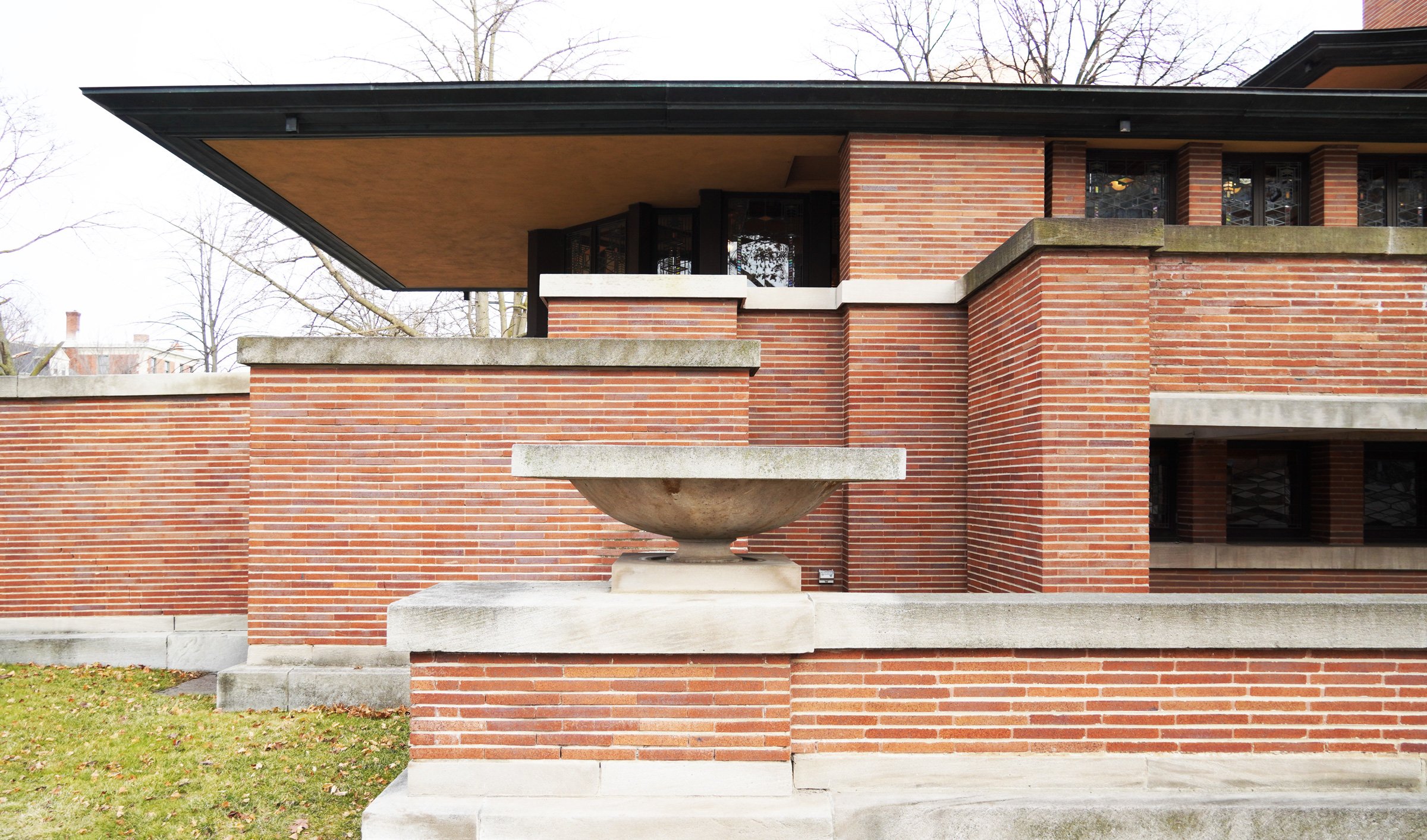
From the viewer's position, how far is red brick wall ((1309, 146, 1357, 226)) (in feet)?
33.4

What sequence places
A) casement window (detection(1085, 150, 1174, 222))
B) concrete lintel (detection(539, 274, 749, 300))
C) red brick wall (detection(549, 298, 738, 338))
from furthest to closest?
casement window (detection(1085, 150, 1174, 222)) < red brick wall (detection(549, 298, 738, 338)) < concrete lintel (detection(539, 274, 749, 300))

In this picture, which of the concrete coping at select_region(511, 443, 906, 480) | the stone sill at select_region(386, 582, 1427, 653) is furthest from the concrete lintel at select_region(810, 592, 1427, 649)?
the concrete coping at select_region(511, 443, 906, 480)

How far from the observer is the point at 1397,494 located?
10.8 meters

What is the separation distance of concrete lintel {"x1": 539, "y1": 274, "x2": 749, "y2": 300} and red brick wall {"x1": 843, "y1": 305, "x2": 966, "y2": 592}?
146cm

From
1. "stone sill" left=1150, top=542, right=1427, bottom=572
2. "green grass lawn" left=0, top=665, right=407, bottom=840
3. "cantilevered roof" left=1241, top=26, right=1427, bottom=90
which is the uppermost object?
"cantilevered roof" left=1241, top=26, right=1427, bottom=90

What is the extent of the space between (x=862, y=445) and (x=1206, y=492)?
460 centimetres

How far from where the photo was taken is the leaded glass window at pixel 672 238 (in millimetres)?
12258

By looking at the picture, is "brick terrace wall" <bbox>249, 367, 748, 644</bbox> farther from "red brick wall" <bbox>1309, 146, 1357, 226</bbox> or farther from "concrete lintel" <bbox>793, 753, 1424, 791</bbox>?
"red brick wall" <bbox>1309, 146, 1357, 226</bbox>

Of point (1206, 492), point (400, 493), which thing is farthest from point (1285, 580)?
point (400, 493)

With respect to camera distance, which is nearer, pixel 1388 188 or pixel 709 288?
pixel 709 288

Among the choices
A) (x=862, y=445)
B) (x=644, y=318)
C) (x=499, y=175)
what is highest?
(x=499, y=175)

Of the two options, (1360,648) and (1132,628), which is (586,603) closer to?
(1132,628)

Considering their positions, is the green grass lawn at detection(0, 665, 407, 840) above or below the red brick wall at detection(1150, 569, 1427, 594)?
below

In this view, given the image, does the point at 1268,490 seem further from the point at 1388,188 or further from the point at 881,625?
the point at 881,625
